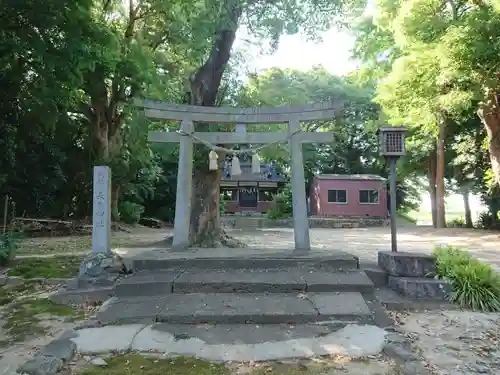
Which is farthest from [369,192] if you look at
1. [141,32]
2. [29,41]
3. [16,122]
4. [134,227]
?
[29,41]

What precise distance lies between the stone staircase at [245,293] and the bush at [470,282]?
3.89 feet

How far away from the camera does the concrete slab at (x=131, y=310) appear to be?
4648 mm

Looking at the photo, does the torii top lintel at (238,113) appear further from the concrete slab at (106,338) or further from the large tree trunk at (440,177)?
the large tree trunk at (440,177)

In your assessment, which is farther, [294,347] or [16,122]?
[16,122]

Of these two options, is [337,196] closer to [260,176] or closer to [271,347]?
[260,176]

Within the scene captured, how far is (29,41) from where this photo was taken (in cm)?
836

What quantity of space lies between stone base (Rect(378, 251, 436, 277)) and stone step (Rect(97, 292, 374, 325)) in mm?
1108

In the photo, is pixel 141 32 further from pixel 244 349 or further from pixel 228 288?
pixel 244 349

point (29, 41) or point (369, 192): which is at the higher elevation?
point (29, 41)

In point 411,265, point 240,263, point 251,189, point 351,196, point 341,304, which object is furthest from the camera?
point 251,189

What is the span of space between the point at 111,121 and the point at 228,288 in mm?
15226

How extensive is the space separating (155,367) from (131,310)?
4.72ft

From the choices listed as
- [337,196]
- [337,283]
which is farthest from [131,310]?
[337,196]

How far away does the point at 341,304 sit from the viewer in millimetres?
4918
